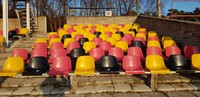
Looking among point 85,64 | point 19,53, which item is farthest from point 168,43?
point 19,53

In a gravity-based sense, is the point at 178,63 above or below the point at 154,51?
below

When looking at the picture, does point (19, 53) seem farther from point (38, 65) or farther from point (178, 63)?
point (178, 63)

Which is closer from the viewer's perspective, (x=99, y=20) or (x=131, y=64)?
(x=131, y=64)

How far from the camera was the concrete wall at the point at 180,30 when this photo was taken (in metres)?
8.41

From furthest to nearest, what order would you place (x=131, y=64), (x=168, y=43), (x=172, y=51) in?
(x=168, y=43), (x=172, y=51), (x=131, y=64)

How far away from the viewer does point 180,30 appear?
9836 millimetres

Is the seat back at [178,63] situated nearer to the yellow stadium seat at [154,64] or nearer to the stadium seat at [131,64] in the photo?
the yellow stadium seat at [154,64]

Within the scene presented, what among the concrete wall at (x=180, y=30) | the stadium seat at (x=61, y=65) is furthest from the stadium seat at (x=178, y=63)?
the stadium seat at (x=61, y=65)

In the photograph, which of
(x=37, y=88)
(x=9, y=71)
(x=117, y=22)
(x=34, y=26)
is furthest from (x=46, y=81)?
(x=117, y=22)

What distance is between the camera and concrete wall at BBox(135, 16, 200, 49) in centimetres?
841

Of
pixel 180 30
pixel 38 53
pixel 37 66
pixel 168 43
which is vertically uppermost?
pixel 180 30

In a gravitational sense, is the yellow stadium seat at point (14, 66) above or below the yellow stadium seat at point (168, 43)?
below

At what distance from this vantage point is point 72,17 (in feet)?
59.6

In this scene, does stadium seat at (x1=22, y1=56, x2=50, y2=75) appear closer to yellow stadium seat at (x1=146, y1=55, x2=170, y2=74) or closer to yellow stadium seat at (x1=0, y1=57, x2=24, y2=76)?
yellow stadium seat at (x1=0, y1=57, x2=24, y2=76)
